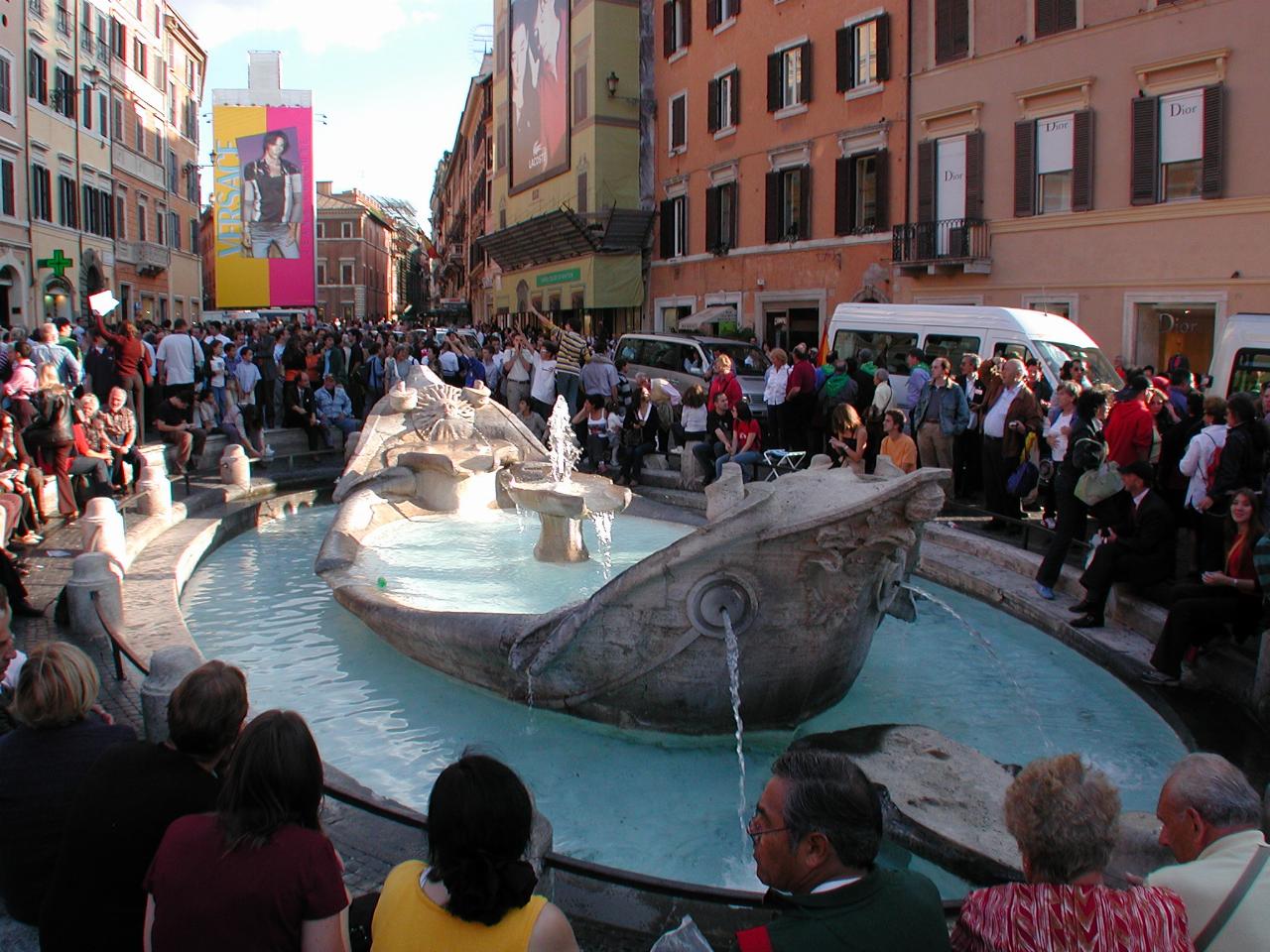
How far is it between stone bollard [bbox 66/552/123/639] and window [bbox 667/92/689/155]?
2664cm

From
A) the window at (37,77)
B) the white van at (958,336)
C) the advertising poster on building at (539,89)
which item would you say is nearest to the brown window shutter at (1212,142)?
the white van at (958,336)

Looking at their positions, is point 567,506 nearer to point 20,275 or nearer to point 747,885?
point 747,885

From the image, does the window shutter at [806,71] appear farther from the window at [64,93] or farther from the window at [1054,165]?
the window at [64,93]

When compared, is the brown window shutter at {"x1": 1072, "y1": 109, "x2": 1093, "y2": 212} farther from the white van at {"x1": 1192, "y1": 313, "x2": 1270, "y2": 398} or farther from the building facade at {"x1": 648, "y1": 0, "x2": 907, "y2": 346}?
the white van at {"x1": 1192, "y1": 313, "x2": 1270, "y2": 398}

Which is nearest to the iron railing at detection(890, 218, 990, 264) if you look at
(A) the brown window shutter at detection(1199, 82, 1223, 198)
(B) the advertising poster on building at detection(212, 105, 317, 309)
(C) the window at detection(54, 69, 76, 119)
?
(A) the brown window shutter at detection(1199, 82, 1223, 198)

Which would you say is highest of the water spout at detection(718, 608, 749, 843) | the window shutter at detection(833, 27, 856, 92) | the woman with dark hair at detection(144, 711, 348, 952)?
the window shutter at detection(833, 27, 856, 92)

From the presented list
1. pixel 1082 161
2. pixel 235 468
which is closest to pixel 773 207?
pixel 1082 161

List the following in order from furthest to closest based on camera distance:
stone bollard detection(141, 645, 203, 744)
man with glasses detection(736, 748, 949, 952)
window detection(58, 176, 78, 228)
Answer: window detection(58, 176, 78, 228), stone bollard detection(141, 645, 203, 744), man with glasses detection(736, 748, 949, 952)

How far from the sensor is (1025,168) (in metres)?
20.5

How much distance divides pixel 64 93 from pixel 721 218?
21500 millimetres

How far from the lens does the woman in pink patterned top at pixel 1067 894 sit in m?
2.26

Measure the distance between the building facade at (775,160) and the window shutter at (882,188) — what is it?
0.09ft

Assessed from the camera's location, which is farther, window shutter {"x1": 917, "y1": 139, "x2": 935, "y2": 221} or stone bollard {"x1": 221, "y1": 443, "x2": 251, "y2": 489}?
window shutter {"x1": 917, "y1": 139, "x2": 935, "y2": 221}

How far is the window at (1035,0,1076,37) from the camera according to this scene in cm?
1948
